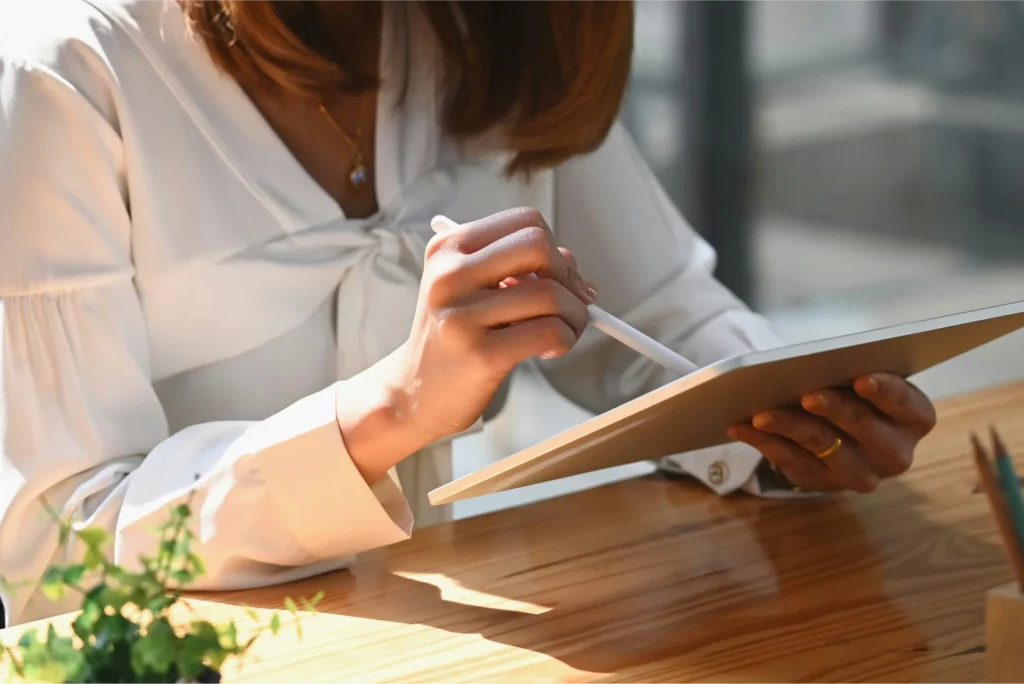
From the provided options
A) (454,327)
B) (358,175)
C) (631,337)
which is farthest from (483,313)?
(358,175)

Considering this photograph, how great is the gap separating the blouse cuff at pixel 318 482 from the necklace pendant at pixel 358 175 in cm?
37

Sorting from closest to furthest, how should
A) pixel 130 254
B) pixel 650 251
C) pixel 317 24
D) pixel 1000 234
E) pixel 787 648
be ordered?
1. pixel 787 648
2. pixel 130 254
3. pixel 317 24
4. pixel 650 251
5. pixel 1000 234

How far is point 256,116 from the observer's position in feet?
3.77

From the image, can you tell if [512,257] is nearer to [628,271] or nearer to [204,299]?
[204,299]

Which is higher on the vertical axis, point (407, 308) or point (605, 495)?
point (407, 308)

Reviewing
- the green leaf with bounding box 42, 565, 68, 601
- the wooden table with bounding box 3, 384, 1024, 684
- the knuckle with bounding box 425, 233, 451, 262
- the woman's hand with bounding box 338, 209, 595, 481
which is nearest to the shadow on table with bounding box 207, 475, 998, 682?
the wooden table with bounding box 3, 384, 1024, 684

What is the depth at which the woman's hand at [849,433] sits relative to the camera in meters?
1.00

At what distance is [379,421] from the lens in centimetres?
90

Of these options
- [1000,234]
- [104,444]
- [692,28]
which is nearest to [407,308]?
[104,444]

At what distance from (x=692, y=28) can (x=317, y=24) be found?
241cm

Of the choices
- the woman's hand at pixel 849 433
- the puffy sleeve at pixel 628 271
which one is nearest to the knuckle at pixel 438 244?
the woman's hand at pixel 849 433

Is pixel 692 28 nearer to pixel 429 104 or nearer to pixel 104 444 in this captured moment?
pixel 429 104

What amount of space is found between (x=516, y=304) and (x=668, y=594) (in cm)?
23

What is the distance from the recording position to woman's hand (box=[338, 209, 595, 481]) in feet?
2.75
